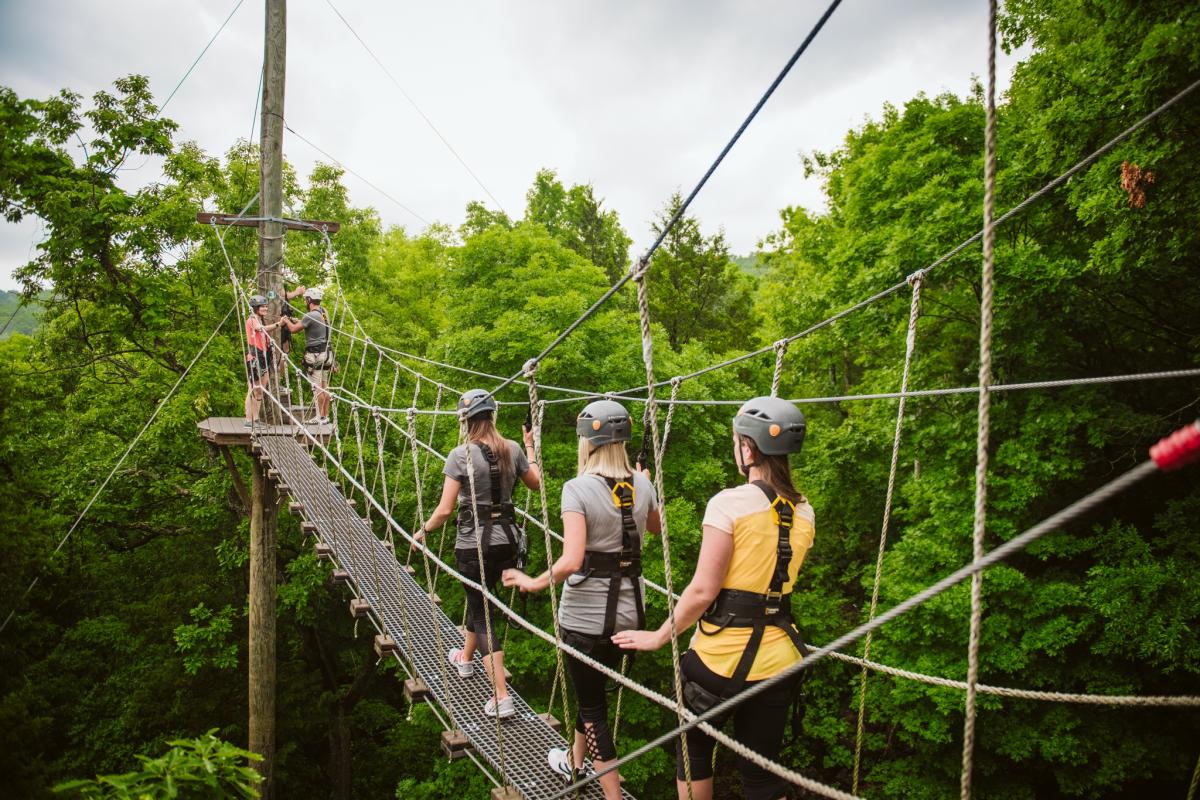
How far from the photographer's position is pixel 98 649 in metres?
8.30

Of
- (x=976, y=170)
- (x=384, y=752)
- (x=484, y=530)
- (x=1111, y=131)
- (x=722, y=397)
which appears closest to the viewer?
(x=484, y=530)

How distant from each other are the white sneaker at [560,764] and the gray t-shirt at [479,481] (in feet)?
2.71

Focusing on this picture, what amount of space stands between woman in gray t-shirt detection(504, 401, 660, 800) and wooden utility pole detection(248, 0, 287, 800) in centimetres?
443

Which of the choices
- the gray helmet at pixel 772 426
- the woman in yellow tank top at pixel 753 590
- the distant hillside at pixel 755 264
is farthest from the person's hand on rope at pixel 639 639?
the distant hillside at pixel 755 264

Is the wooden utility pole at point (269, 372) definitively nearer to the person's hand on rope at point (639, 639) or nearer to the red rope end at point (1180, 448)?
the person's hand on rope at point (639, 639)

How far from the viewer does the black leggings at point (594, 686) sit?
197cm

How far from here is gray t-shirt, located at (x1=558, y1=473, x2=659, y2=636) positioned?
1894 millimetres

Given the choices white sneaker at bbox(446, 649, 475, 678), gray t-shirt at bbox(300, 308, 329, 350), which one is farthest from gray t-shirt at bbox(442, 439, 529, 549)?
gray t-shirt at bbox(300, 308, 329, 350)

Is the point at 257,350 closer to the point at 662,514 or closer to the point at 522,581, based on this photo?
the point at 522,581

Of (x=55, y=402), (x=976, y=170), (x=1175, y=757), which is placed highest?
(x=976, y=170)

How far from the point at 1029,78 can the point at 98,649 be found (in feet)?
38.5

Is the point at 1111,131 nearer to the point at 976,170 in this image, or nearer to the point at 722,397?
the point at 976,170

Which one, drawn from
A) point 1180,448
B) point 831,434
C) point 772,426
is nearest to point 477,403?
point 772,426

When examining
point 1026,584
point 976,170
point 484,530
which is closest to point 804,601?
point 1026,584
